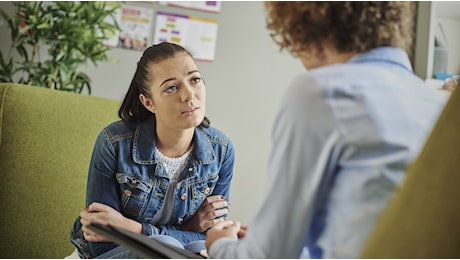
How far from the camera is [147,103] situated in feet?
2.67

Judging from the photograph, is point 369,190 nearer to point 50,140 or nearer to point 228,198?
point 228,198

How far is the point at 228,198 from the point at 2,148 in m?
0.48

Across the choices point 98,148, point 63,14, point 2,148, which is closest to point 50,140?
point 2,148

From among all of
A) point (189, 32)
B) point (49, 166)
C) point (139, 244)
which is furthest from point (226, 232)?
point (49, 166)

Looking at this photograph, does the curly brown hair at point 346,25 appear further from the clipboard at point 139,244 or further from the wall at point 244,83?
the clipboard at point 139,244

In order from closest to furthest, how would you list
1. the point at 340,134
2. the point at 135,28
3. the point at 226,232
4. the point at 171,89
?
the point at 340,134, the point at 226,232, the point at 171,89, the point at 135,28

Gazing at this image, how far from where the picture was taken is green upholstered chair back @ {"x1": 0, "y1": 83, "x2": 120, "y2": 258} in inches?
39.4

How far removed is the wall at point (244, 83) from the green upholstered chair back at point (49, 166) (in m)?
0.11

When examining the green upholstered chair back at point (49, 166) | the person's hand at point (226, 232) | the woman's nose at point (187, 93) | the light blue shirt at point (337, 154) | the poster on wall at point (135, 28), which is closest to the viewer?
the light blue shirt at point (337, 154)

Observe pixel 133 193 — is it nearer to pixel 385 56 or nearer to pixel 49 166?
pixel 49 166

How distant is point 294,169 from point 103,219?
35cm

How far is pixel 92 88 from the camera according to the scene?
114 cm

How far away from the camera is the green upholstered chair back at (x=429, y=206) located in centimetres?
A: 53

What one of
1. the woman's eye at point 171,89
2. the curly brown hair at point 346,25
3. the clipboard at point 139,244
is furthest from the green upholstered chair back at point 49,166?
the curly brown hair at point 346,25
